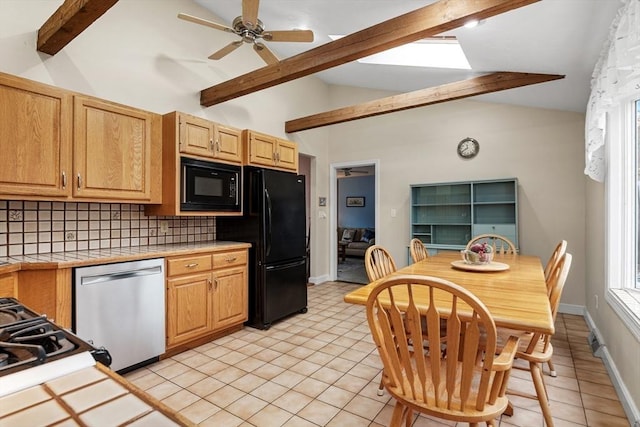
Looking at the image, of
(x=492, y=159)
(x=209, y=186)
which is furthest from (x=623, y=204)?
(x=209, y=186)

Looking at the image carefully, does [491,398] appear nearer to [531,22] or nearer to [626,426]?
[626,426]

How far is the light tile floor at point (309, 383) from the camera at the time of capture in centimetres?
189

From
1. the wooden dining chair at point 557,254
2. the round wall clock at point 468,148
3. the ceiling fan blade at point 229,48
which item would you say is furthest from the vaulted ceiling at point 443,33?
the wooden dining chair at point 557,254

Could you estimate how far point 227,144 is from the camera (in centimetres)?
328

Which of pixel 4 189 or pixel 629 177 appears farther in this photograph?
pixel 629 177

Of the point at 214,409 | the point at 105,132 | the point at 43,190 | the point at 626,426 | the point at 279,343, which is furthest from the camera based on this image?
the point at 279,343

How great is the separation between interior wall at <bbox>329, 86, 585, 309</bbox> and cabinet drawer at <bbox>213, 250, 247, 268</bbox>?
2.48 m

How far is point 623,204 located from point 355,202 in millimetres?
6649

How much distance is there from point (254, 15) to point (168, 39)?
139 cm

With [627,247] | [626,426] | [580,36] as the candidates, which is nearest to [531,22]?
[580,36]

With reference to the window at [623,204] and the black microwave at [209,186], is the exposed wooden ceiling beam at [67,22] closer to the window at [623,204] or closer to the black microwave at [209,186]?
the black microwave at [209,186]

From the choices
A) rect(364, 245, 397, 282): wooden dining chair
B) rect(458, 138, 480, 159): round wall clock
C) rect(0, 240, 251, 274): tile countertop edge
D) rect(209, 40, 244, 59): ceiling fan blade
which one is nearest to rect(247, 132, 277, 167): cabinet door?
rect(209, 40, 244, 59): ceiling fan blade

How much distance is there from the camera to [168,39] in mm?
3217

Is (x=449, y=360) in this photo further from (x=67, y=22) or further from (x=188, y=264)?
(x=67, y=22)
